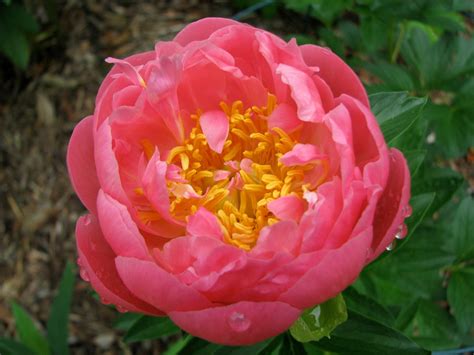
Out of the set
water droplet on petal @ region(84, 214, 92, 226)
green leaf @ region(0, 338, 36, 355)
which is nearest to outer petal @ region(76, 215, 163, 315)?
water droplet on petal @ region(84, 214, 92, 226)

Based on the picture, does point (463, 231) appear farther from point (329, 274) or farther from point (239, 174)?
point (329, 274)

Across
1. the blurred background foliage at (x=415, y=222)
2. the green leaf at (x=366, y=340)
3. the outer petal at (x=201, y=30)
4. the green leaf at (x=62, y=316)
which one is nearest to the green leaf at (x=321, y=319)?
the blurred background foliage at (x=415, y=222)

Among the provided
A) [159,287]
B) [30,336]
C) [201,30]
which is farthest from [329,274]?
[30,336]

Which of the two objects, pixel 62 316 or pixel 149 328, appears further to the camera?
pixel 62 316

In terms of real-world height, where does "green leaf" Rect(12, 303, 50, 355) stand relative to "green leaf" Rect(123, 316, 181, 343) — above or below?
below

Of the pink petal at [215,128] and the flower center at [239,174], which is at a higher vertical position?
the pink petal at [215,128]

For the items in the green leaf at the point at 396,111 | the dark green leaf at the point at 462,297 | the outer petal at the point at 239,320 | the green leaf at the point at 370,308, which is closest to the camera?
the outer petal at the point at 239,320

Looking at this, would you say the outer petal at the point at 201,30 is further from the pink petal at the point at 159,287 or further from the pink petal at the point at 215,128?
the pink petal at the point at 159,287

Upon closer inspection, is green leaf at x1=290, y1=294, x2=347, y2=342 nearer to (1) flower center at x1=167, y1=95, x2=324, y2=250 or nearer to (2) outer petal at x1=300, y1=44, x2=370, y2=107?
(1) flower center at x1=167, y1=95, x2=324, y2=250
